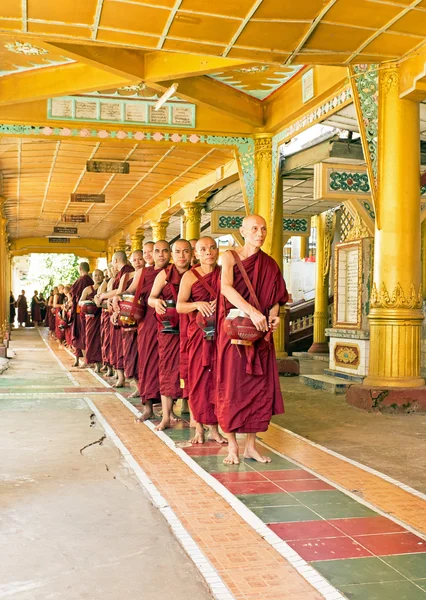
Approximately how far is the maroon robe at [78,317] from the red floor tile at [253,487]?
7.65m

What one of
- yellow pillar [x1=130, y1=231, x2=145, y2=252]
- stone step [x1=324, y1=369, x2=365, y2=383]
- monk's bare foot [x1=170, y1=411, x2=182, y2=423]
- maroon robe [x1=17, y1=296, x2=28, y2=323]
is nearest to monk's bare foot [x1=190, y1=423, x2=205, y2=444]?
monk's bare foot [x1=170, y1=411, x2=182, y2=423]

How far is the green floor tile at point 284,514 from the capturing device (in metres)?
3.36

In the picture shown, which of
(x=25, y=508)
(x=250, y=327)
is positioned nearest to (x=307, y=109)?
(x=250, y=327)

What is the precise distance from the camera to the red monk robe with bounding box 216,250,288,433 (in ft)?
14.7

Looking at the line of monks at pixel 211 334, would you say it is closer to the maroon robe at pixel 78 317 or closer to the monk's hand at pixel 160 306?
the monk's hand at pixel 160 306

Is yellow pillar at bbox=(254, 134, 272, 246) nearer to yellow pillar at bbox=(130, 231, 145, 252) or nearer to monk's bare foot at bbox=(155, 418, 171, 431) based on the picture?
monk's bare foot at bbox=(155, 418, 171, 431)

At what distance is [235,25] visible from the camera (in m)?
5.60

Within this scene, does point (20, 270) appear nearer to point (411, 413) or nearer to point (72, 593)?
point (411, 413)

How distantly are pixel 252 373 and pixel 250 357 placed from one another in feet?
0.35

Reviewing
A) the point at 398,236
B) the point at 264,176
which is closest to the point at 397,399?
the point at 398,236

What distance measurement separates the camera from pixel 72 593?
8.11 feet

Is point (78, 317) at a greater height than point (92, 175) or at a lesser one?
lesser

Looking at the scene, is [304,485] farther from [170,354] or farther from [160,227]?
[160,227]

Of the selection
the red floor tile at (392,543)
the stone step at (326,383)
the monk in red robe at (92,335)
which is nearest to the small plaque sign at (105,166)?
the monk in red robe at (92,335)
